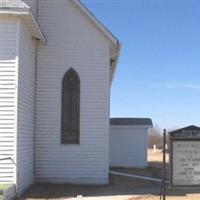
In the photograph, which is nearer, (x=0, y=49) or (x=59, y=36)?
(x=0, y=49)

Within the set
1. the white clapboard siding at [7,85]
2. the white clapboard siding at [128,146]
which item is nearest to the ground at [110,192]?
the white clapboard siding at [7,85]

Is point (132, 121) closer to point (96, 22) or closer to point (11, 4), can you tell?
point (96, 22)

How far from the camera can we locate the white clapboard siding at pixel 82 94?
2423 cm

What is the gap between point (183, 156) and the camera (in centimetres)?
1402

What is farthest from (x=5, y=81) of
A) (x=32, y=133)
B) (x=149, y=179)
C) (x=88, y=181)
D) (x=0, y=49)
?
(x=149, y=179)

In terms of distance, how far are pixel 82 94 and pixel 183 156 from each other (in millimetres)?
10876

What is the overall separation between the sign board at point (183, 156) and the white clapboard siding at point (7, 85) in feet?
21.9

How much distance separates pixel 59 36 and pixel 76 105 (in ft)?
9.13

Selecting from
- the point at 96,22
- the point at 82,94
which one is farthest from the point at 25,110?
the point at 96,22

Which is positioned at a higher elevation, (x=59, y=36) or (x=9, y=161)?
(x=59, y=36)

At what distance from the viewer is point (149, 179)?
26750 mm

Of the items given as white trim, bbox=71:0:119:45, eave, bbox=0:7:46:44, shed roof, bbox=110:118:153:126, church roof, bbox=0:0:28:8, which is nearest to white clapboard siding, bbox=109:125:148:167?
shed roof, bbox=110:118:153:126

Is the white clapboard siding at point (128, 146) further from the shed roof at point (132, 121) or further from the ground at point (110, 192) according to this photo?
the ground at point (110, 192)

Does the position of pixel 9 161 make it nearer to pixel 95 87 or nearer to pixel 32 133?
pixel 32 133
